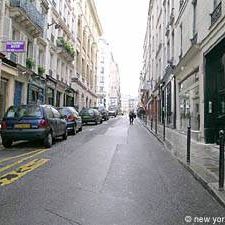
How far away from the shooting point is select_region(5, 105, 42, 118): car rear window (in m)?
12.6

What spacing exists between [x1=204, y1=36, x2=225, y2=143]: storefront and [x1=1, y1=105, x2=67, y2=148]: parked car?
6208mm

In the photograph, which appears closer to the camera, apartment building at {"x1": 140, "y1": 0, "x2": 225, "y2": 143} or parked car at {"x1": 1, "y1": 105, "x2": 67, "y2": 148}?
parked car at {"x1": 1, "y1": 105, "x2": 67, "y2": 148}

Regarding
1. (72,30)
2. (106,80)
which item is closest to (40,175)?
(72,30)

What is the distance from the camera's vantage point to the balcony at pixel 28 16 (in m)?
20.5

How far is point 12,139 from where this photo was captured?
12.4m

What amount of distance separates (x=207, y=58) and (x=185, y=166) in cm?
710

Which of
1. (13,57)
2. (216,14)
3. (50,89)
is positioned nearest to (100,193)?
(216,14)

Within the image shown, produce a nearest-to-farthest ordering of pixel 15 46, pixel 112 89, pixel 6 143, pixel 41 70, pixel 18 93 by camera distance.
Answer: pixel 6 143 < pixel 15 46 < pixel 18 93 < pixel 41 70 < pixel 112 89

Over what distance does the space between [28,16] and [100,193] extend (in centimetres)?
1845

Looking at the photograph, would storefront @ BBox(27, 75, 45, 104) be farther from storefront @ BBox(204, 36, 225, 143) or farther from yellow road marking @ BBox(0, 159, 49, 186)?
yellow road marking @ BBox(0, 159, 49, 186)

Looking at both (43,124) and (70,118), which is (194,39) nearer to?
(70,118)

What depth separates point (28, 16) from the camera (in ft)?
72.3

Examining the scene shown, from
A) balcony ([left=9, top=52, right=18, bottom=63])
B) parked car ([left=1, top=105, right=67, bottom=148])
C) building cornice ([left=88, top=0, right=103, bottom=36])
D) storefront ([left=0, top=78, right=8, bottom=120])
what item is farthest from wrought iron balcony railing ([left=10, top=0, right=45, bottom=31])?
building cornice ([left=88, top=0, right=103, bottom=36])

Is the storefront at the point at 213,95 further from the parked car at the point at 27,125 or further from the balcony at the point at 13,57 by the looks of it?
the balcony at the point at 13,57
